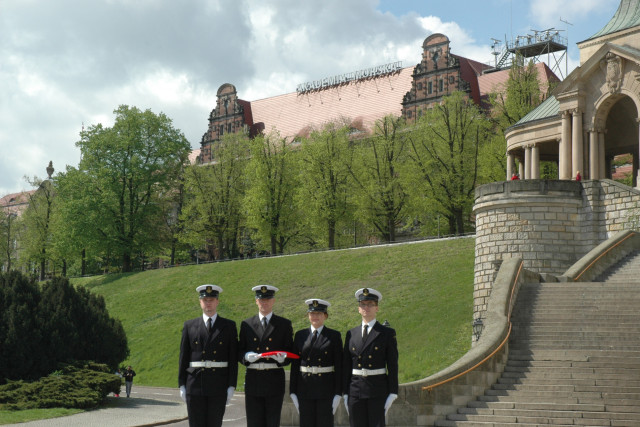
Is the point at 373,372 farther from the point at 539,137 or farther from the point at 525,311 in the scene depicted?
the point at 539,137

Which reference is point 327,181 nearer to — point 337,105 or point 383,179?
point 383,179

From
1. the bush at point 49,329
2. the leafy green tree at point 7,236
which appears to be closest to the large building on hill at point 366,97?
the leafy green tree at point 7,236

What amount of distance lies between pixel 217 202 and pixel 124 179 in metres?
6.47

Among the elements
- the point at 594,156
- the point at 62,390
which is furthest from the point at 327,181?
the point at 62,390

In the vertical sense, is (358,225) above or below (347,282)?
above

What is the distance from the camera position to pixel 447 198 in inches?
1880

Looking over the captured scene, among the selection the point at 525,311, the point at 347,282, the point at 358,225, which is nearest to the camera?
the point at 525,311

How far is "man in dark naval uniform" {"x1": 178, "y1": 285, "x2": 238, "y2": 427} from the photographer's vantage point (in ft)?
34.0

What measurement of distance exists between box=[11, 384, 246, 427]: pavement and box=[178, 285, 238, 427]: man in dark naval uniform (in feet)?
33.5

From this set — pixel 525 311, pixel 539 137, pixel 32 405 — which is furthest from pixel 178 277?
pixel 525 311

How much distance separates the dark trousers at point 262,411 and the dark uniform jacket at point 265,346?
0.08 meters

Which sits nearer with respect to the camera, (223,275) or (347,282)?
(347,282)

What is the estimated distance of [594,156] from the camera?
33594 mm

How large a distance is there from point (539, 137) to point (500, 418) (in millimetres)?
23934
